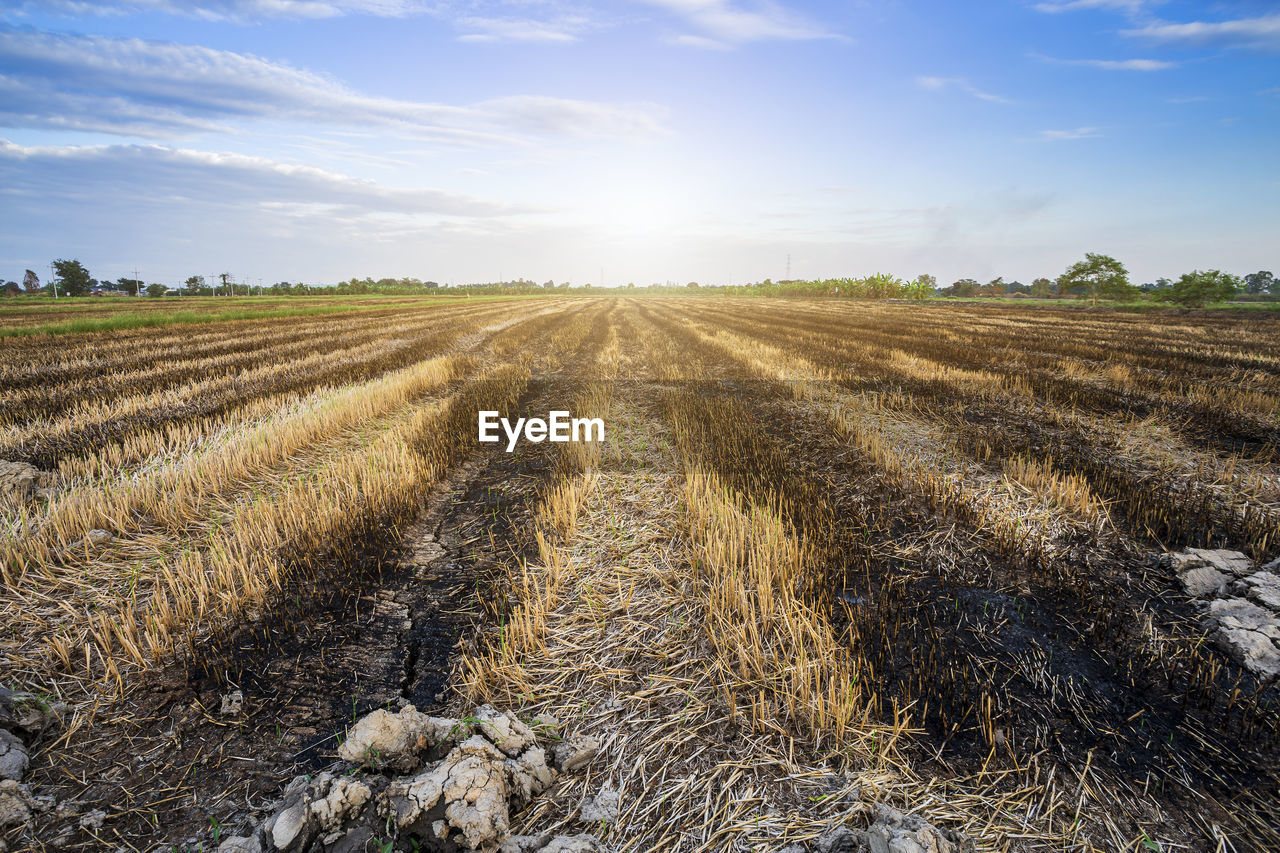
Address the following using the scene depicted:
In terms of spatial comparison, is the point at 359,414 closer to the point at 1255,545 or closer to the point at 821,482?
the point at 821,482

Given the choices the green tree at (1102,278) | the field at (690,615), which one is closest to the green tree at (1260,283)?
the green tree at (1102,278)

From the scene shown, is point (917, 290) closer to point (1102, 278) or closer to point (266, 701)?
point (1102, 278)

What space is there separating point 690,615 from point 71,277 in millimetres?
114978

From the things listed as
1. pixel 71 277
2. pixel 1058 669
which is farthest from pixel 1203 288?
pixel 71 277

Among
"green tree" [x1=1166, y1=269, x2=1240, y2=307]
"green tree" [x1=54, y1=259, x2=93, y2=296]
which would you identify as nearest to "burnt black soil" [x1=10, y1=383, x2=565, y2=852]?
"green tree" [x1=1166, y1=269, x2=1240, y2=307]

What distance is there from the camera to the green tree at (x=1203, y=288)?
4519 cm

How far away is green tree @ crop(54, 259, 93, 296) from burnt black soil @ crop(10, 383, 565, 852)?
11225 centimetres

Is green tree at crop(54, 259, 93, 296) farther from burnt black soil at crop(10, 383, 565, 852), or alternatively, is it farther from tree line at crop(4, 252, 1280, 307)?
burnt black soil at crop(10, 383, 565, 852)

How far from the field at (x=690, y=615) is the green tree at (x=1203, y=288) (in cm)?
5484

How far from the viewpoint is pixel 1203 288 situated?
1778 inches

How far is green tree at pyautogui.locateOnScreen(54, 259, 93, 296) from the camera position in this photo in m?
77.0

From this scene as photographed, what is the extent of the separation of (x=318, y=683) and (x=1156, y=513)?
697cm

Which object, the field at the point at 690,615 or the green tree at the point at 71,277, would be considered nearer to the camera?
the field at the point at 690,615

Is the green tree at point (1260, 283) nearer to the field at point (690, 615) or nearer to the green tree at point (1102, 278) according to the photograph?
the green tree at point (1102, 278)
